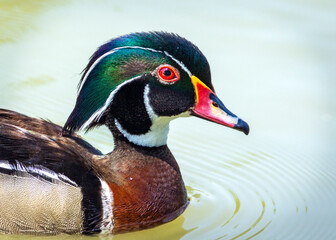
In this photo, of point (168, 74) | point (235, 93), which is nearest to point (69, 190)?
point (168, 74)

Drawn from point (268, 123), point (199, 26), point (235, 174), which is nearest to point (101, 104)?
point (235, 174)

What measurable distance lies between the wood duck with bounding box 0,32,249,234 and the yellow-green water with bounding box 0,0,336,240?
0.17m

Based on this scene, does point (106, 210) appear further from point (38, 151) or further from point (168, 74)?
point (168, 74)

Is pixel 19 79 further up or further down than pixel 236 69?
further down

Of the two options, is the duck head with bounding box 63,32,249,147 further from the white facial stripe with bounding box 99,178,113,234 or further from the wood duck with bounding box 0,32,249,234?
the white facial stripe with bounding box 99,178,113,234

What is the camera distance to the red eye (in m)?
5.40

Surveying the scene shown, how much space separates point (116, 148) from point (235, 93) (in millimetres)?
2194

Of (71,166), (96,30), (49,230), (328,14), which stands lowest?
(49,230)

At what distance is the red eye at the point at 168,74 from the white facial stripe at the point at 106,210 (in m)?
0.88

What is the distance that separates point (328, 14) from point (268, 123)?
2.49 metres

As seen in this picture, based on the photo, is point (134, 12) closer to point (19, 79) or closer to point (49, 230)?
point (19, 79)

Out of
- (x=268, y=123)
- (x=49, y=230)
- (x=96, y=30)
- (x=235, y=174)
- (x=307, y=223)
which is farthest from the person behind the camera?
(x=96, y=30)

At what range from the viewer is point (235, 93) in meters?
7.57

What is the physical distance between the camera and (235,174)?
21.2ft
